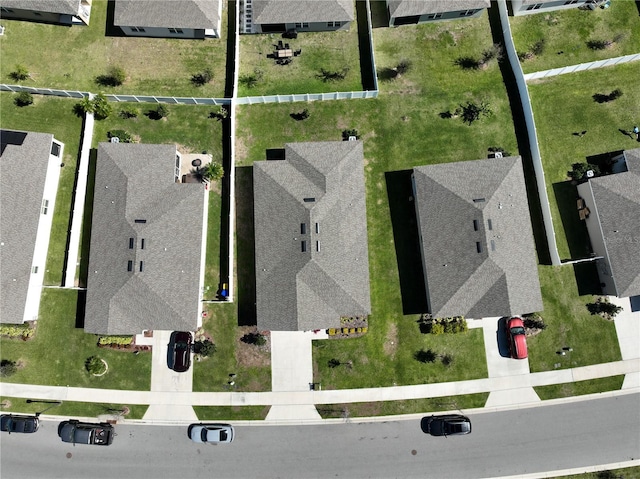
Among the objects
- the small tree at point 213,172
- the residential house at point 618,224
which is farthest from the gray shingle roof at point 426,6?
the small tree at point 213,172

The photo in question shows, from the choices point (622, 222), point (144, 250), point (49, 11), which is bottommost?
point (144, 250)

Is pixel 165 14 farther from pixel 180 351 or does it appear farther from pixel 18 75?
pixel 180 351

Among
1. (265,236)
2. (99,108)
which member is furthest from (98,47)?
(265,236)

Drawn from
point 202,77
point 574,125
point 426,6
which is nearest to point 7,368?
point 202,77

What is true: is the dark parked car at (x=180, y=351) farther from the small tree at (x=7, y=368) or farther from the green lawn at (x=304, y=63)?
the green lawn at (x=304, y=63)

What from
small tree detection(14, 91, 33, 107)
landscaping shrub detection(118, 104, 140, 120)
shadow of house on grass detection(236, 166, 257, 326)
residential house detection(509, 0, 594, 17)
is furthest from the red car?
small tree detection(14, 91, 33, 107)

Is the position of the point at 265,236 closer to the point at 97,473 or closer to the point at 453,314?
the point at 453,314
